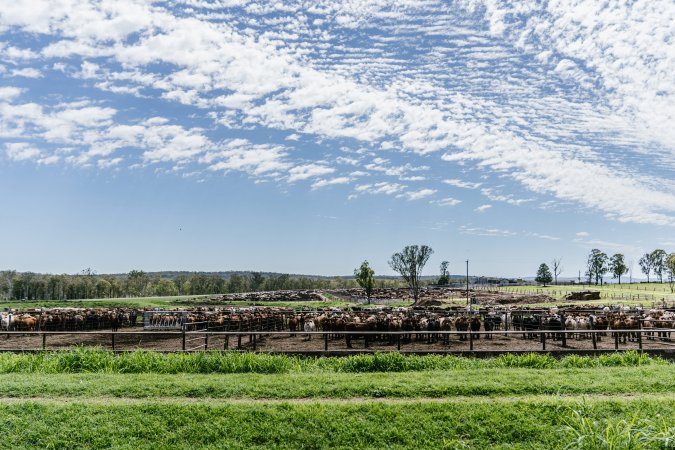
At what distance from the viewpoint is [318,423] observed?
9.63 metres

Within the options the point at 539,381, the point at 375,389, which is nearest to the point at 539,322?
the point at 539,381

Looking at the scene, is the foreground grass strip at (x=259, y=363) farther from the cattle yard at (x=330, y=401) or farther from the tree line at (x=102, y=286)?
the tree line at (x=102, y=286)

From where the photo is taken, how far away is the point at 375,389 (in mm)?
11234

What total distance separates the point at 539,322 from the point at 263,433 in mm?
21960

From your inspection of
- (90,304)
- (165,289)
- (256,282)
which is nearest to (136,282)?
(165,289)

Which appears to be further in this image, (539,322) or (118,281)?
(118,281)

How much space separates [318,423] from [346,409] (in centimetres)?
68

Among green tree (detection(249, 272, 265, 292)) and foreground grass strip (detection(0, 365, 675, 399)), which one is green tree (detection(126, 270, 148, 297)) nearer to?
green tree (detection(249, 272, 265, 292))

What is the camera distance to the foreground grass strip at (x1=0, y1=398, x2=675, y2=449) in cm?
920

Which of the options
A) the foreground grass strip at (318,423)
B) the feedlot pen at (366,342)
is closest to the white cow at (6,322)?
the feedlot pen at (366,342)

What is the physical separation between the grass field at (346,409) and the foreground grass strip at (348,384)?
0.08 ft

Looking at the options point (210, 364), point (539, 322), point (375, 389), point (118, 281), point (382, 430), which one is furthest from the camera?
point (118, 281)

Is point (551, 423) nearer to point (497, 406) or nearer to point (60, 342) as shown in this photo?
point (497, 406)

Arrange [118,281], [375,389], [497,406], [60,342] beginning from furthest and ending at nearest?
[118,281] < [60,342] < [375,389] < [497,406]
